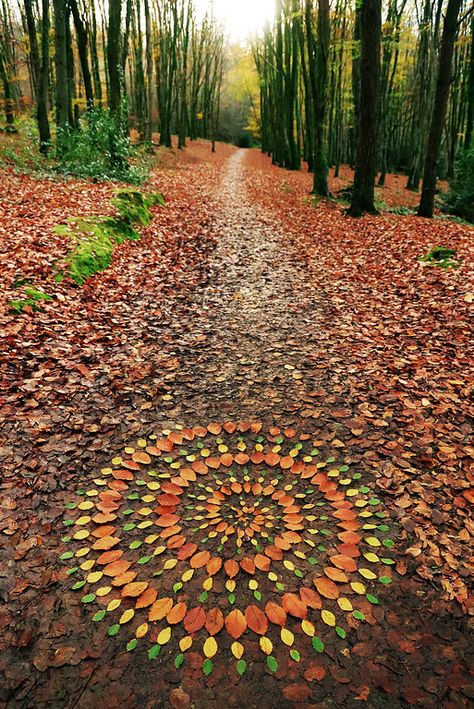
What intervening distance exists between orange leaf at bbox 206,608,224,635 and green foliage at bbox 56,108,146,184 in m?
12.4

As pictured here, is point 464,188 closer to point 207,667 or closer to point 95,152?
point 95,152

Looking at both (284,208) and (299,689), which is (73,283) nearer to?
(299,689)

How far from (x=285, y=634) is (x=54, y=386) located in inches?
118

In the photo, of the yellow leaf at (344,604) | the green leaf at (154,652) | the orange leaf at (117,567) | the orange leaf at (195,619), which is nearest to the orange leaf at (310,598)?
the yellow leaf at (344,604)

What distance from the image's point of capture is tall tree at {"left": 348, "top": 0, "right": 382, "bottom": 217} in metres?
9.65

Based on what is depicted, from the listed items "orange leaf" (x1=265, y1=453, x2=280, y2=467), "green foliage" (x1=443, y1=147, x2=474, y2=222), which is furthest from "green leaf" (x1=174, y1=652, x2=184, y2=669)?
"green foliage" (x1=443, y1=147, x2=474, y2=222)

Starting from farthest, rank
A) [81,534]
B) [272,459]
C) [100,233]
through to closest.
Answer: [100,233], [272,459], [81,534]

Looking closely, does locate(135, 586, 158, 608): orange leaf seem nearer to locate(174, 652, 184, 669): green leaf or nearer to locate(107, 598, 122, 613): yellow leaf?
locate(107, 598, 122, 613): yellow leaf

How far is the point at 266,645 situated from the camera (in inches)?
85.1

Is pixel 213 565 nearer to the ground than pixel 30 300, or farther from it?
nearer to the ground

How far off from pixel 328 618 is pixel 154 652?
37.0 inches

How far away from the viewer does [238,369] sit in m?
4.65

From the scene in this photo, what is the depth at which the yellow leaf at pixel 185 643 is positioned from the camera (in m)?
2.15

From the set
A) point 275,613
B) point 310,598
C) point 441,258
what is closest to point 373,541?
point 310,598
